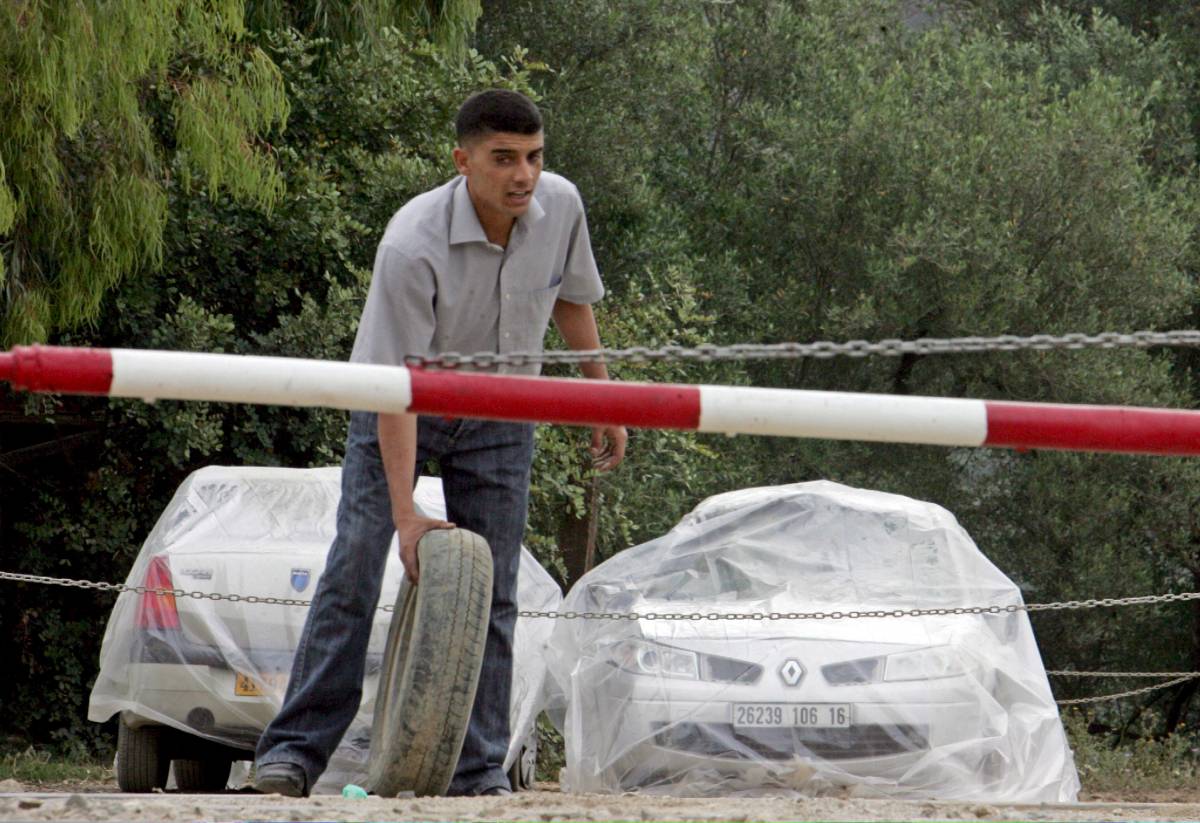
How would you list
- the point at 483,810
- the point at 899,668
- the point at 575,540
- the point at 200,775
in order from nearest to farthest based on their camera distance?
the point at 483,810 < the point at 899,668 < the point at 200,775 < the point at 575,540

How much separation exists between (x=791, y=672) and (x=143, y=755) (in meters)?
2.78

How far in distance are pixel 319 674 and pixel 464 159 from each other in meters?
1.35

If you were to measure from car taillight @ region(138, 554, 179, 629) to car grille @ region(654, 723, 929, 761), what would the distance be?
206 centimetres

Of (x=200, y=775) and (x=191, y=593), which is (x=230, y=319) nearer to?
(x=200, y=775)

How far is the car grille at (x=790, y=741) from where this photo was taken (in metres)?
7.16

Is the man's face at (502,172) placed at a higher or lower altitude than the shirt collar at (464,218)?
higher

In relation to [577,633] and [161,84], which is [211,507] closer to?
[577,633]

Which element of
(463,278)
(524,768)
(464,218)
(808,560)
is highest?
(464,218)

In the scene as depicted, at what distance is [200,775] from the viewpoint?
26.8 ft

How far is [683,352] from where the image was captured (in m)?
3.08

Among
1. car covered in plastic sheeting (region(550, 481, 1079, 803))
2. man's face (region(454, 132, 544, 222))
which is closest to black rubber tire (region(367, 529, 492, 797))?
man's face (region(454, 132, 544, 222))

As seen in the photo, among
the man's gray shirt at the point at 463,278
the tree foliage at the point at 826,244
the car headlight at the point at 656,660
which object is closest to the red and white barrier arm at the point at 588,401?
the man's gray shirt at the point at 463,278

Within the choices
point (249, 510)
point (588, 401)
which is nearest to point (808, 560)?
point (249, 510)

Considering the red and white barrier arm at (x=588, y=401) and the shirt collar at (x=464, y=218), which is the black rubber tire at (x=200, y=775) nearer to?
the shirt collar at (x=464, y=218)
